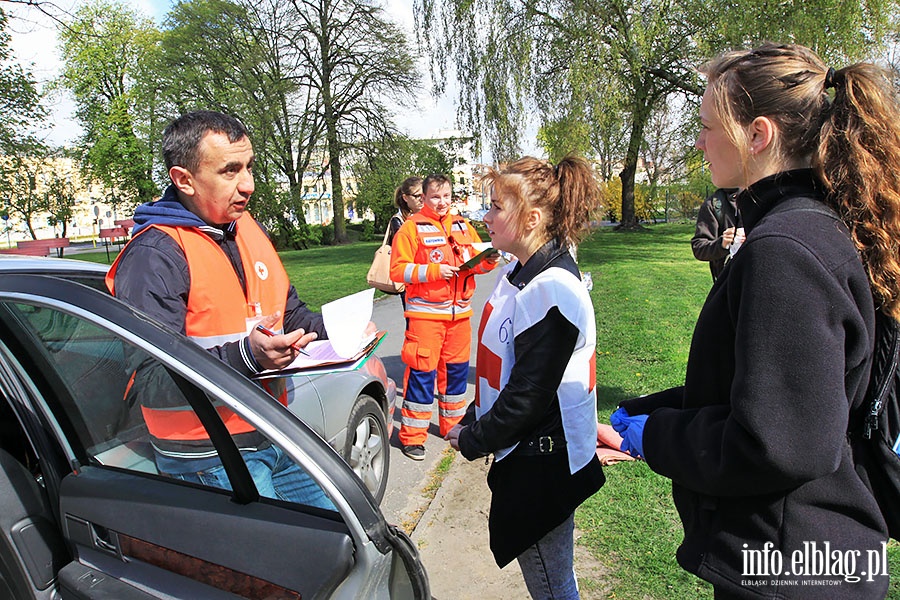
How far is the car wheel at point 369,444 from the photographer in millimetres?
3495

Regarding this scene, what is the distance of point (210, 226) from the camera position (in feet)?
6.83

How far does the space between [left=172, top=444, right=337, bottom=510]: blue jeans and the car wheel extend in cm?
192

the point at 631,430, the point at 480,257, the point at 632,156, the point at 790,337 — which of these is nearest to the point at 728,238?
the point at 480,257

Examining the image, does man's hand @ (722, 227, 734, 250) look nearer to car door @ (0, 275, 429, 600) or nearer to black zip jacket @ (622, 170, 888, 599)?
black zip jacket @ (622, 170, 888, 599)

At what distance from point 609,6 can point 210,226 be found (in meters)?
15.0

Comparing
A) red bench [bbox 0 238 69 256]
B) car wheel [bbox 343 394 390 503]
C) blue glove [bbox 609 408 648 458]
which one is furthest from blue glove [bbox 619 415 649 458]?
red bench [bbox 0 238 69 256]

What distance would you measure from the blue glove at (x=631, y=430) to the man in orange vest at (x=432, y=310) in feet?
8.83

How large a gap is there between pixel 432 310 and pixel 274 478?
2.93 meters

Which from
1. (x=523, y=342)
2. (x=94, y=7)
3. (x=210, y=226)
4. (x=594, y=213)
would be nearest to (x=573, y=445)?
(x=523, y=342)

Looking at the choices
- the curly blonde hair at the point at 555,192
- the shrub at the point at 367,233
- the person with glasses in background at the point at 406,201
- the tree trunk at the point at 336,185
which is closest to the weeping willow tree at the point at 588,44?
the person with glasses in background at the point at 406,201

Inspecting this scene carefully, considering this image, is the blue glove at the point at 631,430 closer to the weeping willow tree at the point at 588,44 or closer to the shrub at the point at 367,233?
the weeping willow tree at the point at 588,44

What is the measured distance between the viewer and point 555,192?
2191mm

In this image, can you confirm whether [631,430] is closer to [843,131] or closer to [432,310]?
[843,131]

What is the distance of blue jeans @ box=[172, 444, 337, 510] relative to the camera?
55.2 inches
